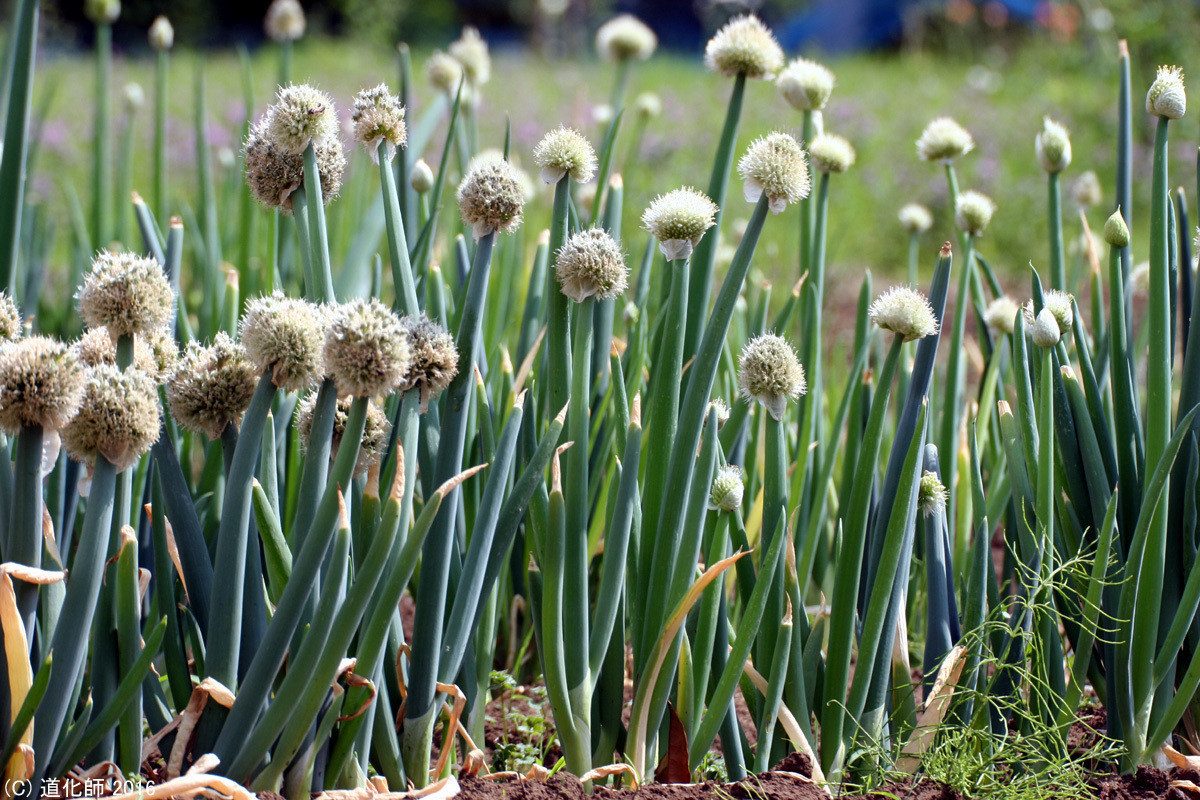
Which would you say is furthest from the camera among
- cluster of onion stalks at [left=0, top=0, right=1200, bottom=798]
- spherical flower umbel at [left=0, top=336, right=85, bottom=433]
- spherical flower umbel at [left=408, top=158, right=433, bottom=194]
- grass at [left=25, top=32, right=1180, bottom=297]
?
grass at [left=25, top=32, right=1180, bottom=297]

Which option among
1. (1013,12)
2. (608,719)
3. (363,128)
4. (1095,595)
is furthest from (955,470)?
(1013,12)

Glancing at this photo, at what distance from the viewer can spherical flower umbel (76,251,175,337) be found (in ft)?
2.43

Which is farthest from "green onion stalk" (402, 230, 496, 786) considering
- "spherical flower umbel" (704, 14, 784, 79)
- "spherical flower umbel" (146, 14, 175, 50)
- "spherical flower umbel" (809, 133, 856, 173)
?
"spherical flower umbel" (146, 14, 175, 50)

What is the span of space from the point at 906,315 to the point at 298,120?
1.83 ft

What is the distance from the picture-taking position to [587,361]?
88 cm

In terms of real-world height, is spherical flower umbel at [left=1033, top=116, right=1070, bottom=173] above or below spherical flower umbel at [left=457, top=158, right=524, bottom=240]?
above

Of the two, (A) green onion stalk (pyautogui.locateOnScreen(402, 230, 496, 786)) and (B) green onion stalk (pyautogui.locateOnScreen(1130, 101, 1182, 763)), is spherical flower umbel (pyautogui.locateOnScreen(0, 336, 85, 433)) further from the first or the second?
(B) green onion stalk (pyautogui.locateOnScreen(1130, 101, 1182, 763))

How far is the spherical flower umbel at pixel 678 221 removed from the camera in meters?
0.83

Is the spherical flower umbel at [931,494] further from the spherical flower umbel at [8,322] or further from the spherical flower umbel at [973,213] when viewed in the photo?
the spherical flower umbel at [8,322]

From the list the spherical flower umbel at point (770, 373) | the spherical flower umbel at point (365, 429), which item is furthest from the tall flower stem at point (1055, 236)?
the spherical flower umbel at point (365, 429)

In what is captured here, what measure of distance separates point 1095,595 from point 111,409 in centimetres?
92

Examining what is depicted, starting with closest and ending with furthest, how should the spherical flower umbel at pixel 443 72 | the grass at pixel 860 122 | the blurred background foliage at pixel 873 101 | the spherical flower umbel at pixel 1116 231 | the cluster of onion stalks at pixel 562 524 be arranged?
the cluster of onion stalks at pixel 562 524
the spherical flower umbel at pixel 1116 231
the spherical flower umbel at pixel 443 72
the blurred background foliage at pixel 873 101
the grass at pixel 860 122

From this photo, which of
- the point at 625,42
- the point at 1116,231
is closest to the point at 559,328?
the point at 1116,231

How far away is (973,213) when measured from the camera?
133 centimetres
